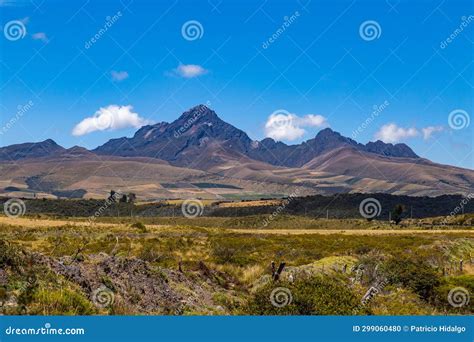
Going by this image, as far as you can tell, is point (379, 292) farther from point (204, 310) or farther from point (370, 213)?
point (370, 213)

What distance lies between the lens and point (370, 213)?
149750 mm

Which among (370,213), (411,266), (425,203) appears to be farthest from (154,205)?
(411,266)
